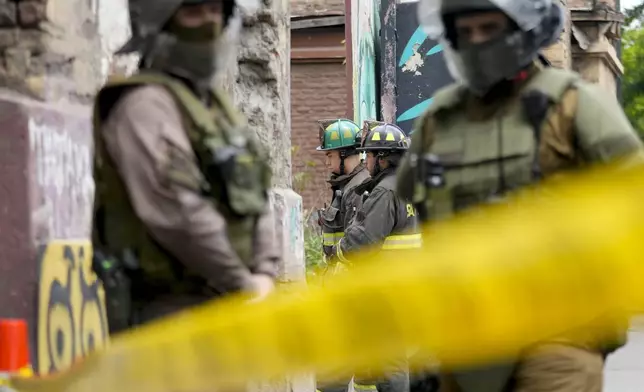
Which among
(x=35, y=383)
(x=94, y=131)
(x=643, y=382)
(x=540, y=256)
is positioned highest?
(x=94, y=131)

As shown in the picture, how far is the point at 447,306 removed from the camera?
2.71m

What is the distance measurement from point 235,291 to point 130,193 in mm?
408

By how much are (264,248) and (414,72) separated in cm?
953

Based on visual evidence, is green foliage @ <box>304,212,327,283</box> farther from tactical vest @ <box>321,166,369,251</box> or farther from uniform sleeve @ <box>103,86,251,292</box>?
uniform sleeve @ <box>103,86,251,292</box>

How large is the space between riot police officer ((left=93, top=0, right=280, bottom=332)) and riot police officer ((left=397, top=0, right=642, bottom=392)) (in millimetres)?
534

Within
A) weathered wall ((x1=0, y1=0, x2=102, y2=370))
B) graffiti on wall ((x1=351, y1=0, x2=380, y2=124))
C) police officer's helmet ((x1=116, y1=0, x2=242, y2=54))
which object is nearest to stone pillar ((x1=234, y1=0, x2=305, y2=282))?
weathered wall ((x1=0, y1=0, x2=102, y2=370))

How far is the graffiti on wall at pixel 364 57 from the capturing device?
13547mm

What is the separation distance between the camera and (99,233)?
12.2ft

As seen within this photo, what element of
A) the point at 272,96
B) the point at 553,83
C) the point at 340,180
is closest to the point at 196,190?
the point at 553,83

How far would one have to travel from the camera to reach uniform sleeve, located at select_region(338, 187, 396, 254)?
893 cm

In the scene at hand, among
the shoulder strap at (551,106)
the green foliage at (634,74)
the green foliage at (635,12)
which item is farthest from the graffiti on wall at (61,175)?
the green foliage at (635,12)

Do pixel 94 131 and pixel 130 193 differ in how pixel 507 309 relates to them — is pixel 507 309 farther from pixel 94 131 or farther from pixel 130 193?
pixel 94 131

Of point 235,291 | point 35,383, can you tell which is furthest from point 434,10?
point 35,383

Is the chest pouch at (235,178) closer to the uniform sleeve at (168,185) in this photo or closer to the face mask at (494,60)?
the uniform sleeve at (168,185)
